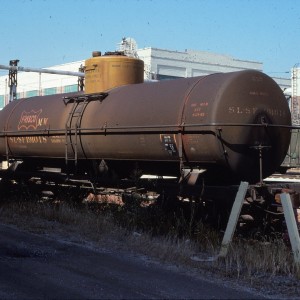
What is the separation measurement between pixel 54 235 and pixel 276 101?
4832 mm

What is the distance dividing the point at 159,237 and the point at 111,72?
486 centimetres

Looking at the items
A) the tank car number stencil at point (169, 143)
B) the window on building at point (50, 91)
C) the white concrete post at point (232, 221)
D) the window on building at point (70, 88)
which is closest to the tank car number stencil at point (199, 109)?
the tank car number stencil at point (169, 143)

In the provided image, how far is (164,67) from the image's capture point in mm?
→ 71938

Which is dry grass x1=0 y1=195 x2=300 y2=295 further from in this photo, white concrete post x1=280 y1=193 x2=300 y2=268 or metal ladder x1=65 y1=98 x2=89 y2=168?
metal ladder x1=65 y1=98 x2=89 y2=168

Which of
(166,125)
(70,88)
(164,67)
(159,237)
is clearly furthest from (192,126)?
(70,88)

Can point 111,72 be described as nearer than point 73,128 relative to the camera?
No

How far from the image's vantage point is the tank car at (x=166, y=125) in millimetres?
9234

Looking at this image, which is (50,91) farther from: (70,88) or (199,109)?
(199,109)

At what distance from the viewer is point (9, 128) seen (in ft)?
46.3

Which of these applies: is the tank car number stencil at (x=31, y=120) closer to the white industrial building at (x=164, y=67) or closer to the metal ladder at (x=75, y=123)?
the metal ladder at (x=75, y=123)

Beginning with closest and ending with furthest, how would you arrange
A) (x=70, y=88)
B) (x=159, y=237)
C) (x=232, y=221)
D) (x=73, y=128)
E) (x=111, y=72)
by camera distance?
1. (x=232, y=221)
2. (x=159, y=237)
3. (x=73, y=128)
4. (x=111, y=72)
5. (x=70, y=88)

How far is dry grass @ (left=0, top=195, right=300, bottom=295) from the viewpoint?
276 inches

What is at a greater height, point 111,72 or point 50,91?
point 50,91

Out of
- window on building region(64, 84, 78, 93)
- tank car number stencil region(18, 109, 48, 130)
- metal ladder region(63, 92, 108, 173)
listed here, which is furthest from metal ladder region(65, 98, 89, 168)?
window on building region(64, 84, 78, 93)
